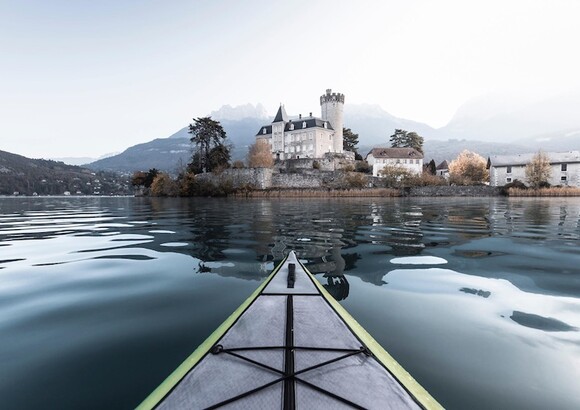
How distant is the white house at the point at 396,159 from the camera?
67.4 m

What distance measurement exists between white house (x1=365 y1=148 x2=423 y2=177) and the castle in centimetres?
879

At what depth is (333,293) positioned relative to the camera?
4559mm

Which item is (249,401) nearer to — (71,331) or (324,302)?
(324,302)

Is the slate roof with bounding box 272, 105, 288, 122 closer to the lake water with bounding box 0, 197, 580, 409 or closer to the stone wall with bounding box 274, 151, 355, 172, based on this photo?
the stone wall with bounding box 274, 151, 355, 172

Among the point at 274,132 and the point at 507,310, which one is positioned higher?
the point at 274,132

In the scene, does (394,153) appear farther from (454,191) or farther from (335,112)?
(454,191)

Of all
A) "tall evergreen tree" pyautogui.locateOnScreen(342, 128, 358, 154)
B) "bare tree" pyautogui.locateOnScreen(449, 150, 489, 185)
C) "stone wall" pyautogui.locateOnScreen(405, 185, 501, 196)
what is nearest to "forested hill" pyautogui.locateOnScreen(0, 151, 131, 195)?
"tall evergreen tree" pyautogui.locateOnScreen(342, 128, 358, 154)

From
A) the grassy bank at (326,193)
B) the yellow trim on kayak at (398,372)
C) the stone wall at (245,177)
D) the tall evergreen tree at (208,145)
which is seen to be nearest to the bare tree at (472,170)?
the grassy bank at (326,193)

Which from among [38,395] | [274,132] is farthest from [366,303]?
[274,132]

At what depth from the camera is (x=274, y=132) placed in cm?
7669

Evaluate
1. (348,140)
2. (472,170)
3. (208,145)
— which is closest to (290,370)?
(208,145)

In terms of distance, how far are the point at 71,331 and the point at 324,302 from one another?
288cm

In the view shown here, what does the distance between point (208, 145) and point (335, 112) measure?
103 ft

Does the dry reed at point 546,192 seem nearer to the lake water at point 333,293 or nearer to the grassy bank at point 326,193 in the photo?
the grassy bank at point 326,193
